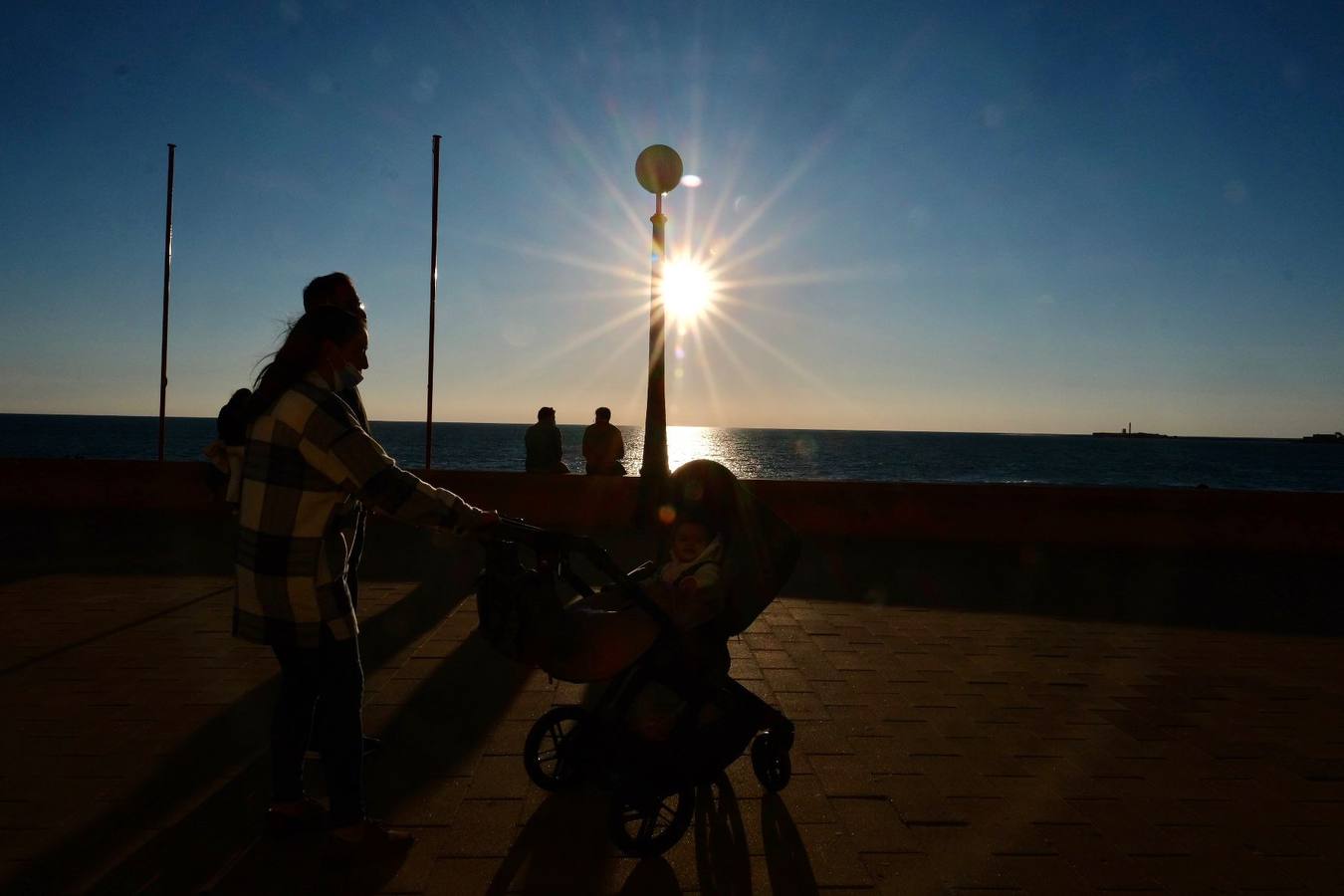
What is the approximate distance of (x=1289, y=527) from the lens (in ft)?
35.0

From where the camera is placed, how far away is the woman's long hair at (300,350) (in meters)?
2.63

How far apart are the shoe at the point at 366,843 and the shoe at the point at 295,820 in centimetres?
8

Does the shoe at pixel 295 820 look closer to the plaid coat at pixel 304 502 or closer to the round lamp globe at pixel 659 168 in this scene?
the plaid coat at pixel 304 502

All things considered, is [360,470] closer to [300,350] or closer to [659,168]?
[300,350]

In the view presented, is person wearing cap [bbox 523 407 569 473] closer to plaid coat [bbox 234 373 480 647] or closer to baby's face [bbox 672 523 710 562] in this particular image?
baby's face [bbox 672 523 710 562]

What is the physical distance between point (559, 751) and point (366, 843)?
30.3 inches

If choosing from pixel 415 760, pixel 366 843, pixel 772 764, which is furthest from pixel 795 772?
pixel 366 843

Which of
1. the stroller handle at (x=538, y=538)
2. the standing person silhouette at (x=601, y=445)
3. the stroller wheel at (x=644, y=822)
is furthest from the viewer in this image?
the standing person silhouette at (x=601, y=445)

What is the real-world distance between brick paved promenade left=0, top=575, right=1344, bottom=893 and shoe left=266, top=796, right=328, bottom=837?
0.05 m

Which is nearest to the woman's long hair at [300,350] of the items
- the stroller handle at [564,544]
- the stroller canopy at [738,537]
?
the stroller handle at [564,544]

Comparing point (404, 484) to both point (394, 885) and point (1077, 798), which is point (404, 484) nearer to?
point (394, 885)

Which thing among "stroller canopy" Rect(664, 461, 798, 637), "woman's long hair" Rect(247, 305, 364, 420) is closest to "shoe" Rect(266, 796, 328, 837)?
"woman's long hair" Rect(247, 305, 364, 420)

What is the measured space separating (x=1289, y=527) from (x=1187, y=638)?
5.64 metres

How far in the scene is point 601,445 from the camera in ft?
38.0
